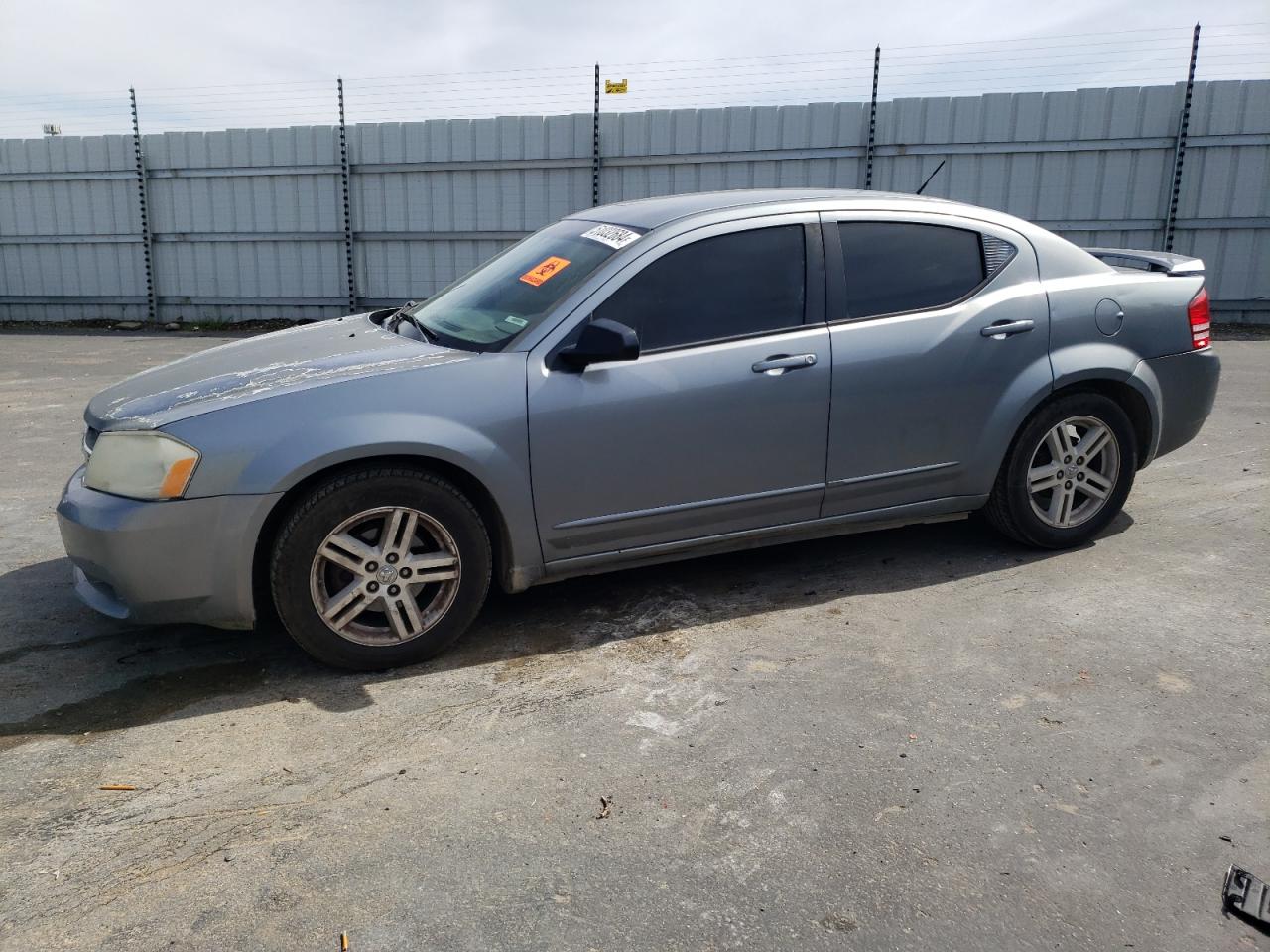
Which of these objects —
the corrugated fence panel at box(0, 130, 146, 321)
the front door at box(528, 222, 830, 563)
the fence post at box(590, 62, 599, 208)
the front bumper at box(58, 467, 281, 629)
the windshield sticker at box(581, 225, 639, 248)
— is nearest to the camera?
the front bumper at box(58, 467, 281, 629)

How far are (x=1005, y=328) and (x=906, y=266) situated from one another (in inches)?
19.4

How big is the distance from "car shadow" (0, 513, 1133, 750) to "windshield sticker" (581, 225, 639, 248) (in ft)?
4.69

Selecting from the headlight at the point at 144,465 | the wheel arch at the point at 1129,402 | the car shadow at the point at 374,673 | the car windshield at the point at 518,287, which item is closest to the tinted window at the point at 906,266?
the wheel arch at the point at 1129,402

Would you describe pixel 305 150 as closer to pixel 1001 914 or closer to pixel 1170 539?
pixel 1170 539

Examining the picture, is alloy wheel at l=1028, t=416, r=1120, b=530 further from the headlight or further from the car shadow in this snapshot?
the headlight

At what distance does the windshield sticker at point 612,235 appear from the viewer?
13.3 ft

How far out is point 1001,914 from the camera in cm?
234

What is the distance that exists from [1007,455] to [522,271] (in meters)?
2.21

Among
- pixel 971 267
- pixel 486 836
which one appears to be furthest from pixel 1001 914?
pixel 971 267

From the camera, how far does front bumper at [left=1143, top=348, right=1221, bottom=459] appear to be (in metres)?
4.70

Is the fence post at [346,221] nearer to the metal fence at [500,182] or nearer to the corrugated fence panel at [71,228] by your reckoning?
the metal fence at [500,182]

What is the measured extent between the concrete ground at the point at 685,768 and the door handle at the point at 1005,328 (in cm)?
101

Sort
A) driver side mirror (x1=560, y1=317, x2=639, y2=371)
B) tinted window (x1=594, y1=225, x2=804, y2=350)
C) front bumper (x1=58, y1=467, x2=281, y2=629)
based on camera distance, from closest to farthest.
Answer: front bumper (x1=58, y1=467, x2=281, y2=629) < driver side mirror (x1=560, y1=317, x2=639, y2=371) < tinted window (x1=594, y1=225, x2=804, y2=350)

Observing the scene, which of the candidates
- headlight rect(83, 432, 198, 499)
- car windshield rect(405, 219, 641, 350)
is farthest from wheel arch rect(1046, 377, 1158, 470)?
headlight rect(83, 432, 198, 499)
